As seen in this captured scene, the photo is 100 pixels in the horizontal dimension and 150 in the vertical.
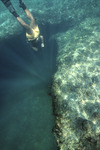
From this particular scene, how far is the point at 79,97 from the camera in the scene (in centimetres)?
526

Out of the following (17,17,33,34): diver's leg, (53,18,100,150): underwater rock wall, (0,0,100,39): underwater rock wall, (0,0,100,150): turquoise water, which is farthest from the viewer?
(0,0,100,39): underwater rock wall

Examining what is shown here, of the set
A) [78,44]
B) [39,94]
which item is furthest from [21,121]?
[78,44]

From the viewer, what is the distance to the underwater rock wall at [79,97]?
4293 millimetres

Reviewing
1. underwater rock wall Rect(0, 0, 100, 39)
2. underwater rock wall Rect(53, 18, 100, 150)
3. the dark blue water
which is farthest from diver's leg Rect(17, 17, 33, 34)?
underwater rock wall Rect(0, 0, 100, 39)

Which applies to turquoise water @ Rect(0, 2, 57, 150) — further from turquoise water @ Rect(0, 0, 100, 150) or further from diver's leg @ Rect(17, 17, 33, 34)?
diver's leg @ Rect(17, 17, 33, 34)

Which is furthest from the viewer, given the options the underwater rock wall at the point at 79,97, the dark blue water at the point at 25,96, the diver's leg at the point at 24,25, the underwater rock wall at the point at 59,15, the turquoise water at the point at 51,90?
the underwater rock wall at the point at 59,15

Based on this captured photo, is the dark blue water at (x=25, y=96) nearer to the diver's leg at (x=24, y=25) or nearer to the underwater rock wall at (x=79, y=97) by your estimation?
the underwater rock wall at (x=79, y=97)

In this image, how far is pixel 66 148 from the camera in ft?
13.9

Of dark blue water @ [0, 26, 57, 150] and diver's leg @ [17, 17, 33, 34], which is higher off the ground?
diver's leg @ [17, 17, 33, 34]

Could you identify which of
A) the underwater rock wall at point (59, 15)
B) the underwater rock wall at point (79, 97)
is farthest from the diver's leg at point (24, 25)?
the underwater rock wall at point (59, 15)

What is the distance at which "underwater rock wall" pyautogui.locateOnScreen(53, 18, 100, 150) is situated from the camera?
4.29m

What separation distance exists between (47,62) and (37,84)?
7.93ft

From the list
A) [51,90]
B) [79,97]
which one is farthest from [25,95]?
[79,97]

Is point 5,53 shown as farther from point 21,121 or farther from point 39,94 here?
point 21,121
